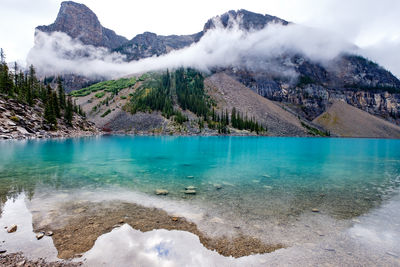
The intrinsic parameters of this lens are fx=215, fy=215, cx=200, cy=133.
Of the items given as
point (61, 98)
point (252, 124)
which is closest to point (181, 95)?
point (252, 124)

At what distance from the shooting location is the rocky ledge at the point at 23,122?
56.5 meters

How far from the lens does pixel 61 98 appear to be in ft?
322

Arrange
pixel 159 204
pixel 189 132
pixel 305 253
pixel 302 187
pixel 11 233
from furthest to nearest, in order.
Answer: pixel 189 132, pixel 302 187, pixel 159 204, pixel 11 233, pixel 305 253

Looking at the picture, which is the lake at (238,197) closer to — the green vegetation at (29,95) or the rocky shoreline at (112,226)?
the rocky shoreline at (112,226)

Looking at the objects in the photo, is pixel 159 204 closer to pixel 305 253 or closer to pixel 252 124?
pixel 305 253

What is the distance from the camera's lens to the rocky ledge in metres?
56.5

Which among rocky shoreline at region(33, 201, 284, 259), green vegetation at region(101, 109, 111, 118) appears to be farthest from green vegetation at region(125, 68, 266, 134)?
rocky shoreline at region(33, 201, 284, 259)

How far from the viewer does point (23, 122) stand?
206ft

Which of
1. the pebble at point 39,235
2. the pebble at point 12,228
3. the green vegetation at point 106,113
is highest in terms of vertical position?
the green vegetation at point 106,113

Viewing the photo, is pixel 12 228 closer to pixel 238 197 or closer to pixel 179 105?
pixel 238 197

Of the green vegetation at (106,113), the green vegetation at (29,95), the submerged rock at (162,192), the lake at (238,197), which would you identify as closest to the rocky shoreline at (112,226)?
the lake at (238,197)

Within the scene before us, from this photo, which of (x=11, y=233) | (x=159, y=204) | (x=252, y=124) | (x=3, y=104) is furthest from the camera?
(x=252, y=124)

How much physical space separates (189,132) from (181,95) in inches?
1925

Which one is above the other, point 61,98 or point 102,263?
point 61,98
